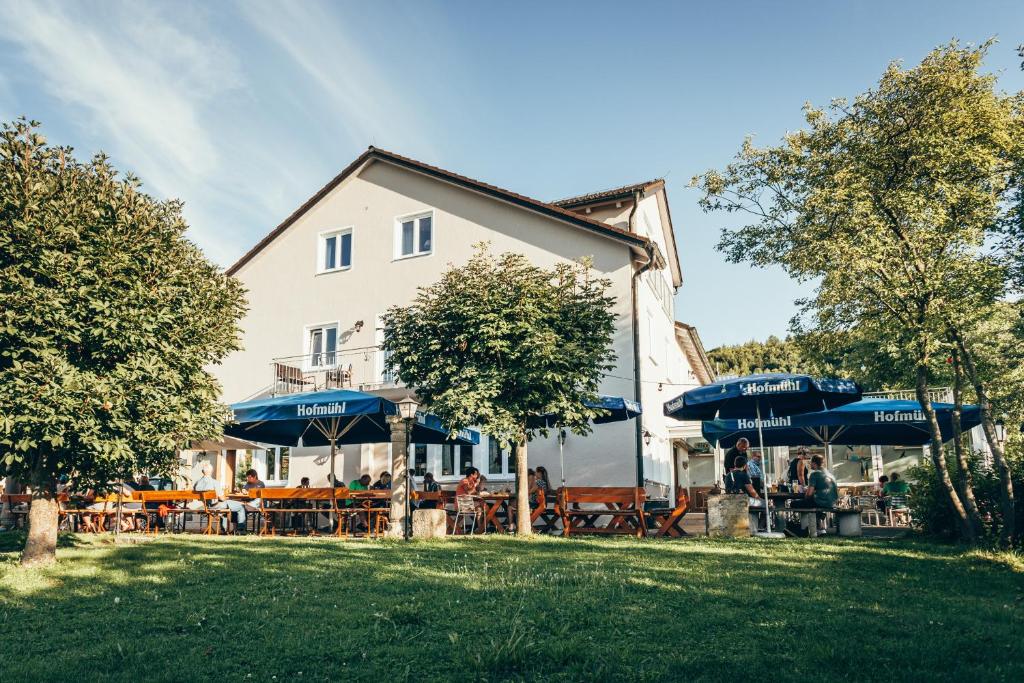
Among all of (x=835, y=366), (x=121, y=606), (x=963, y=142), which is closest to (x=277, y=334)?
(x=121, y=606)

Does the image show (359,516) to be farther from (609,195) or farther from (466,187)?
(609,195)

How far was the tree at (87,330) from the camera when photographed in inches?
370

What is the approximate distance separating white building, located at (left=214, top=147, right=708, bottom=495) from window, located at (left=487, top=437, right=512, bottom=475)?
0.10ft

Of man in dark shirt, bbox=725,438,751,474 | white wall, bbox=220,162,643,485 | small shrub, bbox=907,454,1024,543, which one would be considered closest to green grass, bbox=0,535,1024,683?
small shrub, bbox=907,454,1024,543

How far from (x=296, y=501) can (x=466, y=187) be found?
34.0 ft

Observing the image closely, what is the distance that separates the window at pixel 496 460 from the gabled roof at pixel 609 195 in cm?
686

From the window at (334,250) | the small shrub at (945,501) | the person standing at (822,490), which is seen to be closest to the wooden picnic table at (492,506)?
the person standing at (822,490)

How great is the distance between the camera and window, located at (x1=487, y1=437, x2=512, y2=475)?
20.4 metres

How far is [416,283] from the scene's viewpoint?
22734mm

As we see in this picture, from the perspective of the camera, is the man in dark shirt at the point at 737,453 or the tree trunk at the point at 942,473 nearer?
the tree trunk at the point at 942,473

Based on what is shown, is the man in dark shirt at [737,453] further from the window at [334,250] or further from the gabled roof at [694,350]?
the window at [334,250]

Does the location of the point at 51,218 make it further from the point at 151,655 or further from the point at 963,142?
the point at 963,142

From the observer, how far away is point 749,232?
13.5m

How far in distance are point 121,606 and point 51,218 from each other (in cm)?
491
